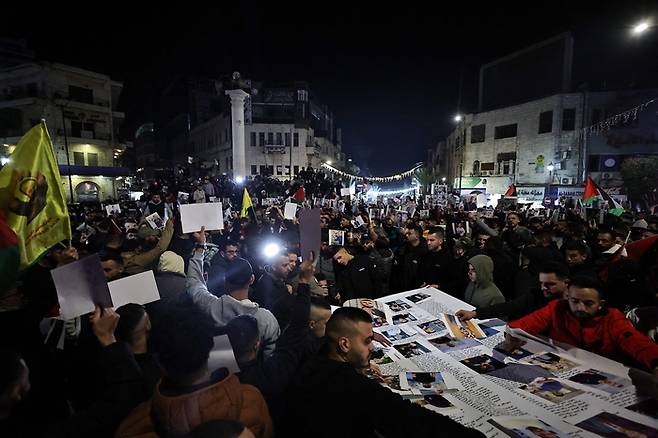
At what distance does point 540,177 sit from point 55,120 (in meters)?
54.2

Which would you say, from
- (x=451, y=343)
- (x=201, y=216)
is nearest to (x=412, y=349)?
(x=451, y=343)

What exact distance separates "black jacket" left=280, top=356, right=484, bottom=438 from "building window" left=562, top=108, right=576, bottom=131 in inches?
1668

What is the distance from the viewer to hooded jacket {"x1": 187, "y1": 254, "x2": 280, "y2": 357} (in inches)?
137

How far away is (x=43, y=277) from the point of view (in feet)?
14.6

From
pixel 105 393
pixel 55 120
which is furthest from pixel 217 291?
pixel 55 120

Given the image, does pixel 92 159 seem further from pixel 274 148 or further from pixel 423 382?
pixel 423 382

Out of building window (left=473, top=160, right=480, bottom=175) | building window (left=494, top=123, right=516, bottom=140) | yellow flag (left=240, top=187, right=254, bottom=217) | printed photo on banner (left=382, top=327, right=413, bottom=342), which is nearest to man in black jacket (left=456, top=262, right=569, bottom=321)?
printed photo on banner (left=382, top=327, right=413, bottom=342)

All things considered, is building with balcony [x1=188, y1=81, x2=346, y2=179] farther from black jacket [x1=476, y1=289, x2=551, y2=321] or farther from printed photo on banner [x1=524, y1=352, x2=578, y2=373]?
printed photo on banner [x1=524, y1=352, x2=578, y2=373]

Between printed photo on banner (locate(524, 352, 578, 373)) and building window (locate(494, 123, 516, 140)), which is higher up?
building window (locate(494, 123, 516, 140))

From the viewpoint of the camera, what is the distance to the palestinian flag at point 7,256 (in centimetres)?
299

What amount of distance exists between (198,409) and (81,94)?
53128 millimetres

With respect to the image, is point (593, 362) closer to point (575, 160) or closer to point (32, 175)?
point (32, 175)

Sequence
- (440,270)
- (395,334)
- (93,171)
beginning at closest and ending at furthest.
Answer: (395,334) → (440,270) → (93,171)

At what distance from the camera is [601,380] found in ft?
8.70
